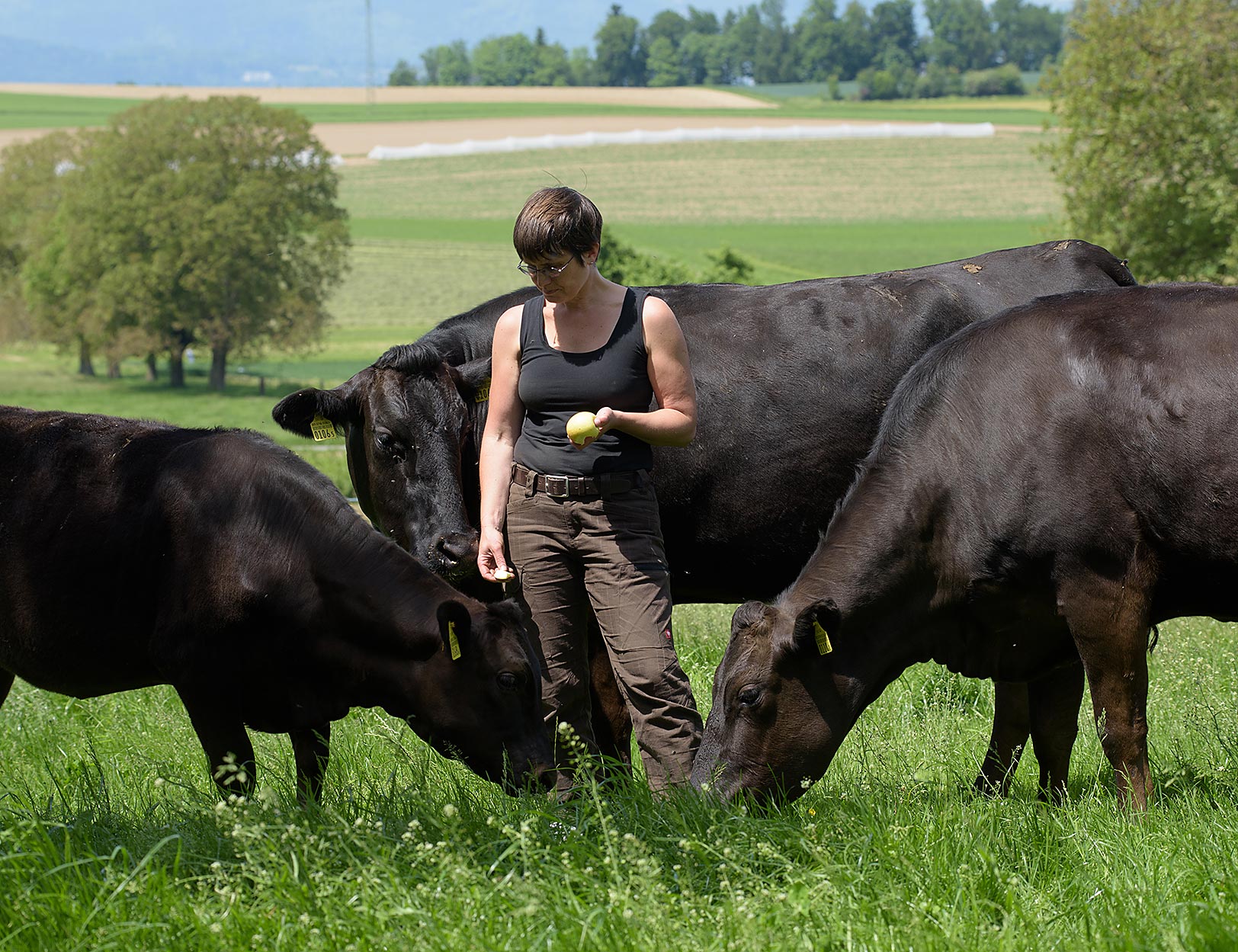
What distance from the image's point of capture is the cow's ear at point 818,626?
508 cm

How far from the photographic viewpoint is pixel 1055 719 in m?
5.79

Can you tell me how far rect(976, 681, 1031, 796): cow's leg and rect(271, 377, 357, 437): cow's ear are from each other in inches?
133

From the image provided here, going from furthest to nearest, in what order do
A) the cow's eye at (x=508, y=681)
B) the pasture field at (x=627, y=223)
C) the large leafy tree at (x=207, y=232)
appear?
the large leafy tree at (x=207, y=232) → the pasture field at (x=627, y=223) → the cow's eye at (x=508, y=681)

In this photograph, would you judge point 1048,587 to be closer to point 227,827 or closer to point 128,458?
point 227,827

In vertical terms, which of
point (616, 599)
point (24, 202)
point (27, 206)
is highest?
point (616, 599)

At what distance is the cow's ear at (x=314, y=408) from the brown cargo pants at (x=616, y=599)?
1808 mm

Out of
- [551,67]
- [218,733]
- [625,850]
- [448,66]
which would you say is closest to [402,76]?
[448,66]

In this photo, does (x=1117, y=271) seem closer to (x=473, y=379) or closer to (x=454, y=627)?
→ (x=473, y=379)

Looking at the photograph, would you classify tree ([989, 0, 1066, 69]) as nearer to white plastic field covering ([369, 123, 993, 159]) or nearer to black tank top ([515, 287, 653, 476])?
white plastic field covering ([369, 123, 993, 159])

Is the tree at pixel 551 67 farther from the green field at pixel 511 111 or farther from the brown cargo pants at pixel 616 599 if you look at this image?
the brown cargo pants at pixel 616 599

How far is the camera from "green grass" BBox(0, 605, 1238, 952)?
370 centimetres

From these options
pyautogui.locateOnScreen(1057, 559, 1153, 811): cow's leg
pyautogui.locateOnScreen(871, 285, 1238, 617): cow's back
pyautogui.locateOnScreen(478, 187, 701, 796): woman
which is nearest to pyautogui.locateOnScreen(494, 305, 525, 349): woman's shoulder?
pyautogui.locateOnScreen(478, 187, 701, 796): woman

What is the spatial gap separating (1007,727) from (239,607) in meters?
3.39

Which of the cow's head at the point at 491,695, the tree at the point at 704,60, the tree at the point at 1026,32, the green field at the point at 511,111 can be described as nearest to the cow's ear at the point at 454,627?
the cow's head at the point at 491,695
